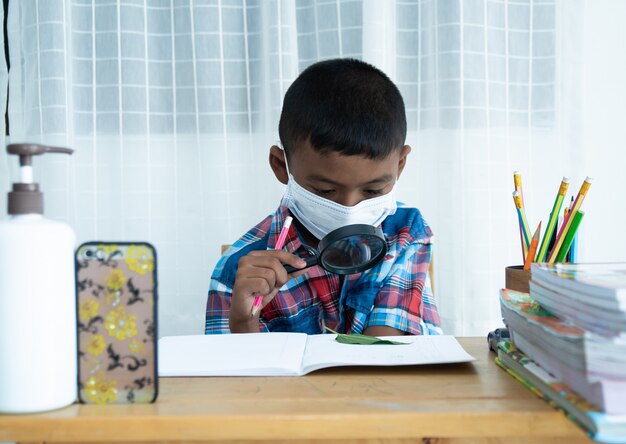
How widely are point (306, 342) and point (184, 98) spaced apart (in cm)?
130

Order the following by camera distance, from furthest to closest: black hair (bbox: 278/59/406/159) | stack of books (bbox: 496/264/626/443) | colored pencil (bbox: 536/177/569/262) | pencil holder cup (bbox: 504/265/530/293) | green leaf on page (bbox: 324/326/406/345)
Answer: black hair (bbox: 278/59/406/159) → colored pencil (bbox: 536/177/569/262) → pencil holder cup (bbox: 504/265/530/293) → green leaf on page (bbox: 324/326/406/345) → stack of books (bbox: 496/264/626/443)

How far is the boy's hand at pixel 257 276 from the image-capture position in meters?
0.98

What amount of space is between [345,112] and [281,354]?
0.57 m

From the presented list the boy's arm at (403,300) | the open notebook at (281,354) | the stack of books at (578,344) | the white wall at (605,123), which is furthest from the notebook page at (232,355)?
the white wall at (605,123)

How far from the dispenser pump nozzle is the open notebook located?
0.79ft

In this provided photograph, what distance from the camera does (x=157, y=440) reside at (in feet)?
1.78

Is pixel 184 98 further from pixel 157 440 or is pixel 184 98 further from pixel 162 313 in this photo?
pixel 157 440

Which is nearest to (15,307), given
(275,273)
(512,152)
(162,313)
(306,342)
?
(306,342)

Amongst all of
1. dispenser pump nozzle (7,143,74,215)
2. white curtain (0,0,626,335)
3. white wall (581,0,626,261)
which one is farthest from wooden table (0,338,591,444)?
white wall (581,0,626,261)

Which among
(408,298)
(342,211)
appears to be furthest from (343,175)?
(408,298)

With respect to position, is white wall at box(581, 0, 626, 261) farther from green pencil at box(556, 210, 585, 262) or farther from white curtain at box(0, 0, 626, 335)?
green pencil at box(556, 210, 585, 262)

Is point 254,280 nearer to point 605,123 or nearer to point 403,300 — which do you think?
point 403,300

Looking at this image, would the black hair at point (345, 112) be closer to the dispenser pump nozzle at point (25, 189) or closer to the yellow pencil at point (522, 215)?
the yellow pencil at point (522, 215)

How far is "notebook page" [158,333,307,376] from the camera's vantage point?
68 centimetres
